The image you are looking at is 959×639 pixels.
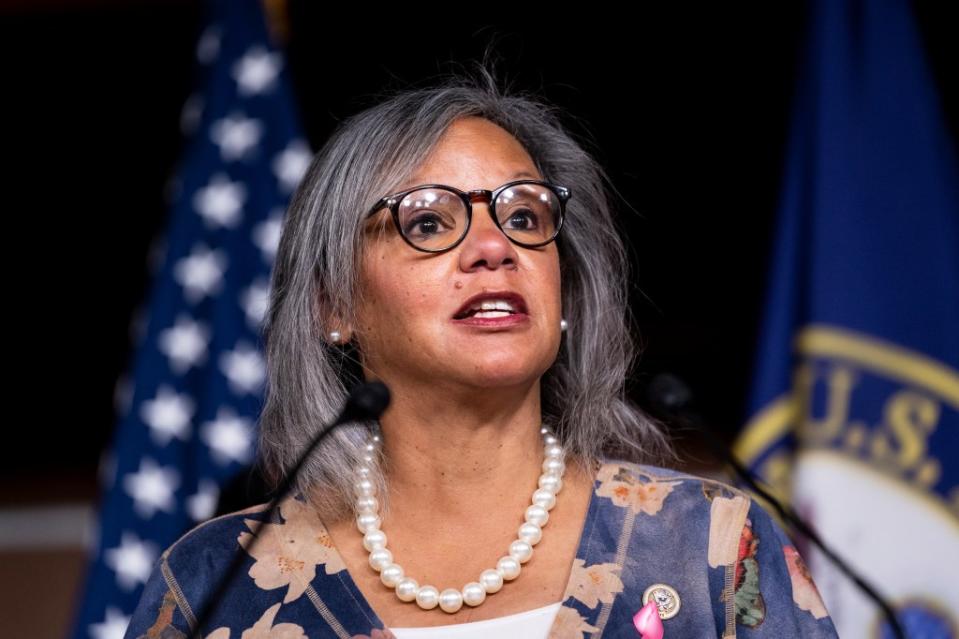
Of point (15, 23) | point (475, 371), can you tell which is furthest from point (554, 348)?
point (15, 23)

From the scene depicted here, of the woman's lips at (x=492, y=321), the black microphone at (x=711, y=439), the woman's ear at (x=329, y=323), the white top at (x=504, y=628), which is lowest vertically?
the white top at (x=504, y=628)

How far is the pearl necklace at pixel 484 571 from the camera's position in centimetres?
157

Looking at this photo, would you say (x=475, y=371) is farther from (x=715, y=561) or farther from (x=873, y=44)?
(x=873, y=44)

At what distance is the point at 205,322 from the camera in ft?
10.1

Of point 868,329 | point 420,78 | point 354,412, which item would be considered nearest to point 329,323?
point 354,412

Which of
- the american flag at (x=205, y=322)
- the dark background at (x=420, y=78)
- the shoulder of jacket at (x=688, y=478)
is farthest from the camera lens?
the dark background at (x=420, y=78)

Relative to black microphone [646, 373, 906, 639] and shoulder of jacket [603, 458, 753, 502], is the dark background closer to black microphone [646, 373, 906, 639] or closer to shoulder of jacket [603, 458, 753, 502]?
shoulder of jacket [603, 458, 753, 502]

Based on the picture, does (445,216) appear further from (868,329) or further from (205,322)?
(205,322)

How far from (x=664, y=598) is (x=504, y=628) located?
213 millimetres

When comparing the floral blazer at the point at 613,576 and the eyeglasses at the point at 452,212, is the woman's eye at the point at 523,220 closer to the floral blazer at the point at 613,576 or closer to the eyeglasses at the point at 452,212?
the eyeglasses at the point at 452,212

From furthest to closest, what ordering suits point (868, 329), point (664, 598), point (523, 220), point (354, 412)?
point (868, 329)
point (523, 220)
point (664, 598)
point (354, 412)

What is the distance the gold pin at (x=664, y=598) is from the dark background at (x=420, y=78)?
1.28 m

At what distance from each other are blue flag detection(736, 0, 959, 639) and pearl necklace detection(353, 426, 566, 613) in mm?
1052

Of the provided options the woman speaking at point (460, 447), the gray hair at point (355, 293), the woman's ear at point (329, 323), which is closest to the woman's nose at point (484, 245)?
the woman speaking at point (460, 447)
